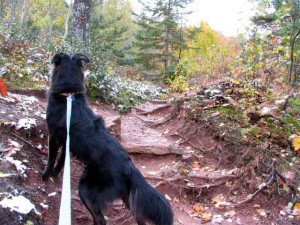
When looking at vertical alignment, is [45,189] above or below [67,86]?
below

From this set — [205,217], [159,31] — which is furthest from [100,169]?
Result: [159,31]

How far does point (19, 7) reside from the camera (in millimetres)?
44562

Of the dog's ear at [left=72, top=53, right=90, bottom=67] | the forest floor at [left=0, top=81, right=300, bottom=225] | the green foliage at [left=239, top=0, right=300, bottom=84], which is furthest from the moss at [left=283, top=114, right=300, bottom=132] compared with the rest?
the dog's ear at [left=72, top=53, right=90, bottom=67]

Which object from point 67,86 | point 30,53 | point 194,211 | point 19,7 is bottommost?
point 194,211

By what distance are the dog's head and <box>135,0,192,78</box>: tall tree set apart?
67.8 ft

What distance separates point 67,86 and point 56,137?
0.66 meters

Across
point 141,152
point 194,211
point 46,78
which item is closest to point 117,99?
point 46,78

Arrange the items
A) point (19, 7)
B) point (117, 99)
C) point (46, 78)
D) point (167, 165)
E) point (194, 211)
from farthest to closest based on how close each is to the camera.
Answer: point (19, 7) < point (117, 99) < point (46, 78) < point (167, 165) < point (194, 211)

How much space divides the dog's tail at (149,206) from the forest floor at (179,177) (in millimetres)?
479

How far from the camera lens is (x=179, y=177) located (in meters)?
4.98

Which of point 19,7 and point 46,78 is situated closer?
point 46,78

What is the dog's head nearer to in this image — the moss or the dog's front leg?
the dog's front leg

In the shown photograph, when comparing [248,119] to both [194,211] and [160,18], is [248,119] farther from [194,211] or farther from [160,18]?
[160,18]

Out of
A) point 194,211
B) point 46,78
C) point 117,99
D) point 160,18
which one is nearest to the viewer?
point 194,211
